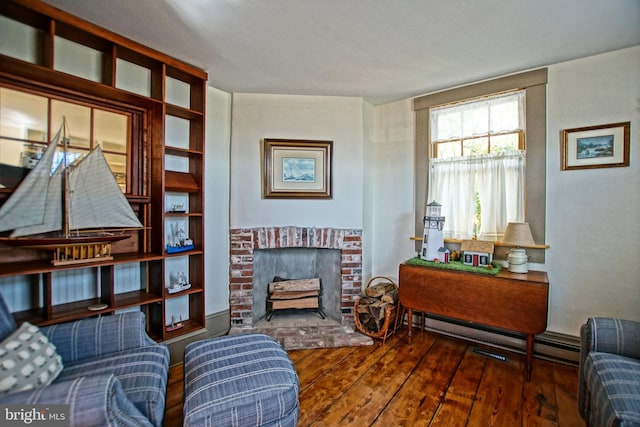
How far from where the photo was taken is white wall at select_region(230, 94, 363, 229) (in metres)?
2.75

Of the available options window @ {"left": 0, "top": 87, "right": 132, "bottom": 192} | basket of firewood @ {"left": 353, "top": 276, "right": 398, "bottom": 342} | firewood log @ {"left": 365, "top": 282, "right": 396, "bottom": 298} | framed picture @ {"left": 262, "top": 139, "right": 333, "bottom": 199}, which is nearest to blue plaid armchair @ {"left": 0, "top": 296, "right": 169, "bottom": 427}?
window @ {"left": 0, "top": 87, "right": 132, "bottom": 192}

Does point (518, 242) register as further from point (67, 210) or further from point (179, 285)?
point (67, 210)

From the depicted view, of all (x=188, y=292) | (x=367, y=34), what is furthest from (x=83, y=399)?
(x=367, y=34)

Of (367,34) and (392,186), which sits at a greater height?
(367,34)

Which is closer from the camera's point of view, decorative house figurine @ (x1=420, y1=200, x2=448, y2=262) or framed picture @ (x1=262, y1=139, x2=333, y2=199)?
decorative house figurine @ (x1=420, y1=200, x2=448, y2=262)

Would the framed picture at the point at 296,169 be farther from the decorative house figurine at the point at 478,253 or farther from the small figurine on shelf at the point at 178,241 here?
the decorative house figurine at the point at 478,253

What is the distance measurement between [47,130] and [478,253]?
125 inches

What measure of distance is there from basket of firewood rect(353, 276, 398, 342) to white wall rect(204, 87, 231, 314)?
129 centimetres

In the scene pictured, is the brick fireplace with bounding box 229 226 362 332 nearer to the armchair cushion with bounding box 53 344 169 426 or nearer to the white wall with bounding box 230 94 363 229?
the white wall with bounding box 230 94 363 229

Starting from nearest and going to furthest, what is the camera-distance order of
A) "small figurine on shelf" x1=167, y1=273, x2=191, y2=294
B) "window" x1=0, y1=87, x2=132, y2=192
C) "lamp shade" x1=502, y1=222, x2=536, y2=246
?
"window" x1=0, y1=87, x2=132, y2=192
"lamp shade" x1=502, y1=222, x2=536, y2=246
"small figurine on shelf" x1=167, y1=273, x2=191, y2=294

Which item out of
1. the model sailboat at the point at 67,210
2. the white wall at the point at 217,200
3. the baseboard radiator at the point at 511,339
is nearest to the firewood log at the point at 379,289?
the baseboard radiator at the point at 511,339

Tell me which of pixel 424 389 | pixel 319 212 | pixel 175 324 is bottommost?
pixel 424 389

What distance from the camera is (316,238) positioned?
279 centimetres

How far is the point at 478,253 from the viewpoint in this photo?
2.39 metres
